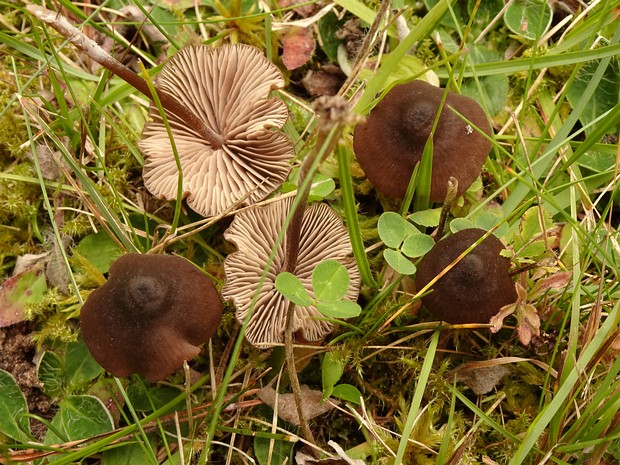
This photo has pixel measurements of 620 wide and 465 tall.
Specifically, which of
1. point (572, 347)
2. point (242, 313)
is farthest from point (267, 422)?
point (572, 347)

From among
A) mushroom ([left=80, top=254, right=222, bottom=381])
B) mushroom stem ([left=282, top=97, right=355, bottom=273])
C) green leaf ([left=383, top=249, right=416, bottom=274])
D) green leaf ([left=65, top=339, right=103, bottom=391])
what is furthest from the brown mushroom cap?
green leaf ([left=65, top=339, right=103, bottom=391])

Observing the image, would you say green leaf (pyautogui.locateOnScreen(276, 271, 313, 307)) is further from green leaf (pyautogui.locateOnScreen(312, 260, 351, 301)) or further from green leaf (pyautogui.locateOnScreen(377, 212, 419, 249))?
green leaf (pyautogui.locateOnScreen(377, 212, 419, 249))

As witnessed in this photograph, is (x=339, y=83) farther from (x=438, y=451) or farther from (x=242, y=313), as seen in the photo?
(x=438, y=451)

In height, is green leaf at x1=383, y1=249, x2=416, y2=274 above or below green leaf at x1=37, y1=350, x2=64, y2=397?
above

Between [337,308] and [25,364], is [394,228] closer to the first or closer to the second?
[337,308]

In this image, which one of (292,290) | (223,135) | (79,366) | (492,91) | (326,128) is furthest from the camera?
(492,91)

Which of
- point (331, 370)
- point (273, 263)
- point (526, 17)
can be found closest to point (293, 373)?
point (331, 370)
